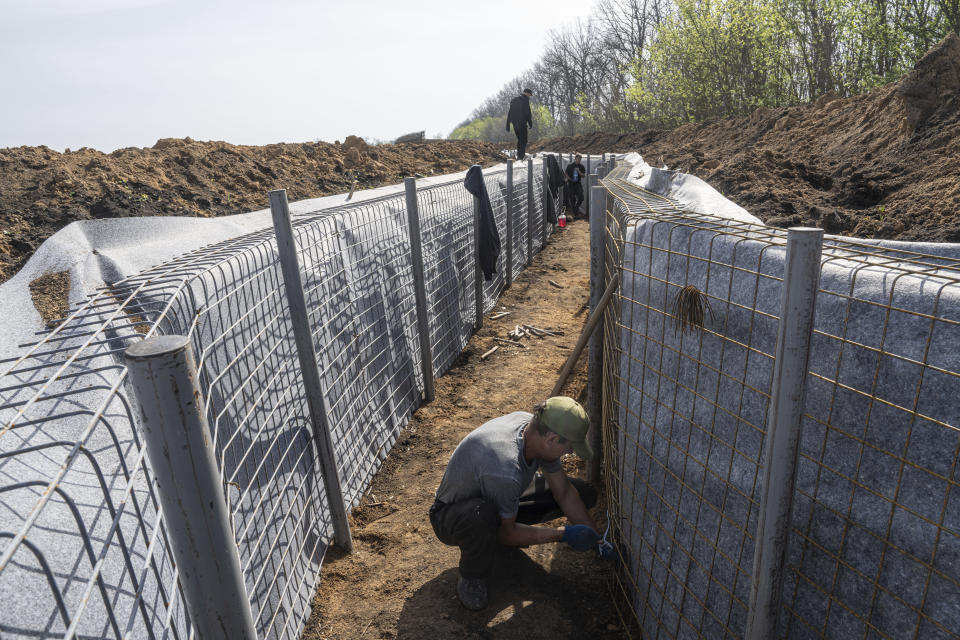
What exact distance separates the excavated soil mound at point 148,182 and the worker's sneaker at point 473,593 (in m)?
5.58

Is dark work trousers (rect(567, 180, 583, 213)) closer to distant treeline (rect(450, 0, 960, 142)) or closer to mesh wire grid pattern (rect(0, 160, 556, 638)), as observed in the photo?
distant treeline (rect(450, 0, 960, 142))

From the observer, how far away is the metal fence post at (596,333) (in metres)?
3.44

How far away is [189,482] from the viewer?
46.9 inches

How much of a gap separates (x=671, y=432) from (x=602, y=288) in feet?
4.48

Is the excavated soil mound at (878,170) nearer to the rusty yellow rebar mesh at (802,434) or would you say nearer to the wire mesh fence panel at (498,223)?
the rusty yellow rebar mesh at (802,434)

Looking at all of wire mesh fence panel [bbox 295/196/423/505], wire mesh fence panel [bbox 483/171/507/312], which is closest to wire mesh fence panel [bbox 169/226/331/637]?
wire mesh fence panel [bbox 295/196/423/505]

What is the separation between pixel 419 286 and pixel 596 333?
2.02 meters

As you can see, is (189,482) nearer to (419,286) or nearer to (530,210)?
(419,286)

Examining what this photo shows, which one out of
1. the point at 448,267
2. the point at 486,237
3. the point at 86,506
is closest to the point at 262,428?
the point at 86,506

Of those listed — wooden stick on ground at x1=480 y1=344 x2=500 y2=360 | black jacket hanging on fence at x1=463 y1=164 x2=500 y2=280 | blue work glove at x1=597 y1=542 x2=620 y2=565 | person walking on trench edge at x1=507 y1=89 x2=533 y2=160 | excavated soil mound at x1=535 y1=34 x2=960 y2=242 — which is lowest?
wooden stick on ground at x1=480 y1=344 x2=500 y2=360

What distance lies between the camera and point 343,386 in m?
3.70

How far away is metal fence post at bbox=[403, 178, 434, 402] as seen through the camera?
472 centimetres

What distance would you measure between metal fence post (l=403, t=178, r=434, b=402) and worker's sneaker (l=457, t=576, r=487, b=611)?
2.48 meters

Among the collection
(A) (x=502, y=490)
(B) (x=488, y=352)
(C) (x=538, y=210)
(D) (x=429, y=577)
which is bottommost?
(D) (x=429, y=577)
